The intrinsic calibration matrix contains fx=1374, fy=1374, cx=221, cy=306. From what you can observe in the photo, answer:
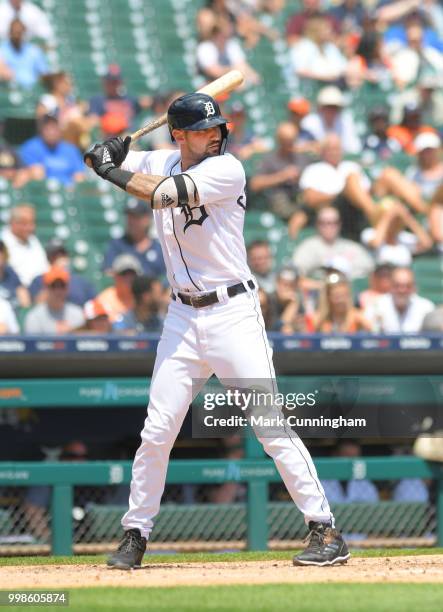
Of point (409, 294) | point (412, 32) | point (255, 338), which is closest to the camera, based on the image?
point (255, 338)

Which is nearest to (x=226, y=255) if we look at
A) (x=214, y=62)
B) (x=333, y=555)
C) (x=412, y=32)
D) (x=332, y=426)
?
(x=333, y=555)

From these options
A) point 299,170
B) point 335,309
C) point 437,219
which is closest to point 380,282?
point 335,309

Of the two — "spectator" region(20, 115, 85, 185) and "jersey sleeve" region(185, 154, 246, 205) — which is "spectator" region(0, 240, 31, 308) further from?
"jersey sleeve" region(185, 154, 246, 205)

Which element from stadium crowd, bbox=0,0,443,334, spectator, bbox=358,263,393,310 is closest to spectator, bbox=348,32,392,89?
stadium crowd, bbox=0,0,443,334

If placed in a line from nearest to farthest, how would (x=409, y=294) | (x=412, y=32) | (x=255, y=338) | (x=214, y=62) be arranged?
(x=255, y=338), (x=409, y=294), (x=214, y=62), (x=412, y=32)

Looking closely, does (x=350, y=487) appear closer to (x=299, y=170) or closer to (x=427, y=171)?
(x=299, y=170)

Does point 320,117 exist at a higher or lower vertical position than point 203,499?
higher

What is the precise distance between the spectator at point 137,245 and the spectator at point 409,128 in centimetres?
367

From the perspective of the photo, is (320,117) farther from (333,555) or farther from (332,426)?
(333,555)

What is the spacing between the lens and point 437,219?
37.1 ft

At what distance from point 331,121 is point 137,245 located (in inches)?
126

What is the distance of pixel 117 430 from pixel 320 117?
5365mm

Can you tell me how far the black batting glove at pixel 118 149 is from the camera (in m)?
5.50

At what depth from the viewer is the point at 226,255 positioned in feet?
17.8
